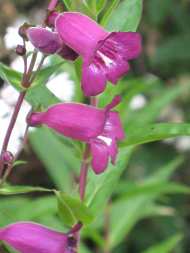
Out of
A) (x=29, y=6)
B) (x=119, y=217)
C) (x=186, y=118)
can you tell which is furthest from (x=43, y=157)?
(x=29, y=6)

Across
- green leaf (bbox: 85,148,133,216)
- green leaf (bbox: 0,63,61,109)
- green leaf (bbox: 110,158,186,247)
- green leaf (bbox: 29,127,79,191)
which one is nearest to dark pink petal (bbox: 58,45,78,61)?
green leaf (bbox: 0,63,61,109)

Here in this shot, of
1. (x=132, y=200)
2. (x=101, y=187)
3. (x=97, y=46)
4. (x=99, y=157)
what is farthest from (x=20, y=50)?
(x=132, y=200)

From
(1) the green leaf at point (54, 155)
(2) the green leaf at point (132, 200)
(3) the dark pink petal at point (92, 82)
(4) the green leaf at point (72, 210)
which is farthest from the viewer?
(1) the green leaf at point (54, 155)

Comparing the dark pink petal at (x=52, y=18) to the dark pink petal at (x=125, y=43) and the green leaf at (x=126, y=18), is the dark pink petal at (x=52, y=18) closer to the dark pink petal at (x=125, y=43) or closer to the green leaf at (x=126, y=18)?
the dark pink petal at (x=125, y=43)

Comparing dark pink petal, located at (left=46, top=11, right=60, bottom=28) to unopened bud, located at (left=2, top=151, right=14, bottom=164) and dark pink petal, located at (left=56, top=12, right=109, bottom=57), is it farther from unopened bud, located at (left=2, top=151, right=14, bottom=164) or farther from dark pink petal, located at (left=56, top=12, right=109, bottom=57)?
unopened bud, located at (left=2, top=151, right=14, bottom=164)

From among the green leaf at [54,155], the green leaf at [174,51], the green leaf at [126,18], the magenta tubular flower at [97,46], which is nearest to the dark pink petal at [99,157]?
the magenta tubular flower at [97,46]

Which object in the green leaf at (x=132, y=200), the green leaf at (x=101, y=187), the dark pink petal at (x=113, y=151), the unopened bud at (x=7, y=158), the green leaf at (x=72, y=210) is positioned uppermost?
the unopened bud at (x=7, y=158)

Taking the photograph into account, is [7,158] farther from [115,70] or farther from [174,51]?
[174,51]
